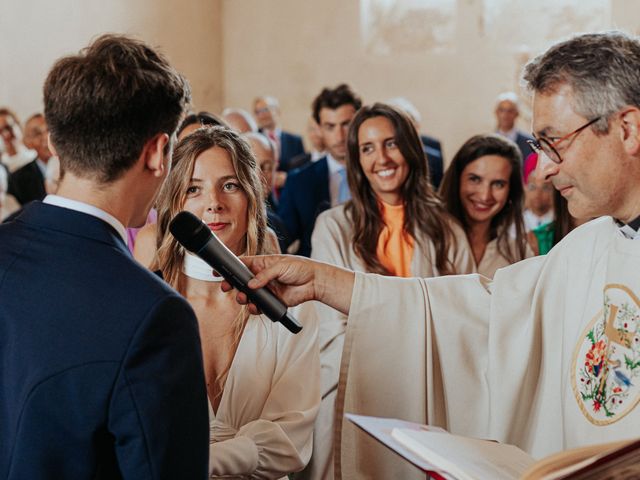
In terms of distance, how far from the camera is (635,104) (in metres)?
2.16

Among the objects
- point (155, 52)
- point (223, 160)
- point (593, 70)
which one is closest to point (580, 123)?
point (593, 70)

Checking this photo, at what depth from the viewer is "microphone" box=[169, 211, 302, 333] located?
1.95 m

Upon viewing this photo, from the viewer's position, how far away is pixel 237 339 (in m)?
2.79

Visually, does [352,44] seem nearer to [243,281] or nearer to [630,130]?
[630,130]

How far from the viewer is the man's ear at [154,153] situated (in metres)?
1.71

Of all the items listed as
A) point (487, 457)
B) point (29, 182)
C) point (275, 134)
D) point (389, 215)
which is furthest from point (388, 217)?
point (275, 134)

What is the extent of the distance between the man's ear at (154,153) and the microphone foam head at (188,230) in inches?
9.1

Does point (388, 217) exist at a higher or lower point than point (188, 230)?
lower

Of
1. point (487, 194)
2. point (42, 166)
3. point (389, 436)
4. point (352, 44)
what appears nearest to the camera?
point (389, 436)

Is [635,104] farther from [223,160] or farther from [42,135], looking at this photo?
[42,135]

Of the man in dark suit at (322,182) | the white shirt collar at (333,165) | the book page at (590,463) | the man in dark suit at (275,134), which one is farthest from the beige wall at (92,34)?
the book page at (590,463)

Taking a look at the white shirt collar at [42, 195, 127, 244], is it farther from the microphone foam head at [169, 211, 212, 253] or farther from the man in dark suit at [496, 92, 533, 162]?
the man in dark suit at [496, 92, 533, 162]

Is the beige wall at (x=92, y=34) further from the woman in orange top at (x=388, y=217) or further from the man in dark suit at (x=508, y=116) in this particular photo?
the woman in orange top at (x=388, y=217)

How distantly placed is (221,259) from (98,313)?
518 millimetres
